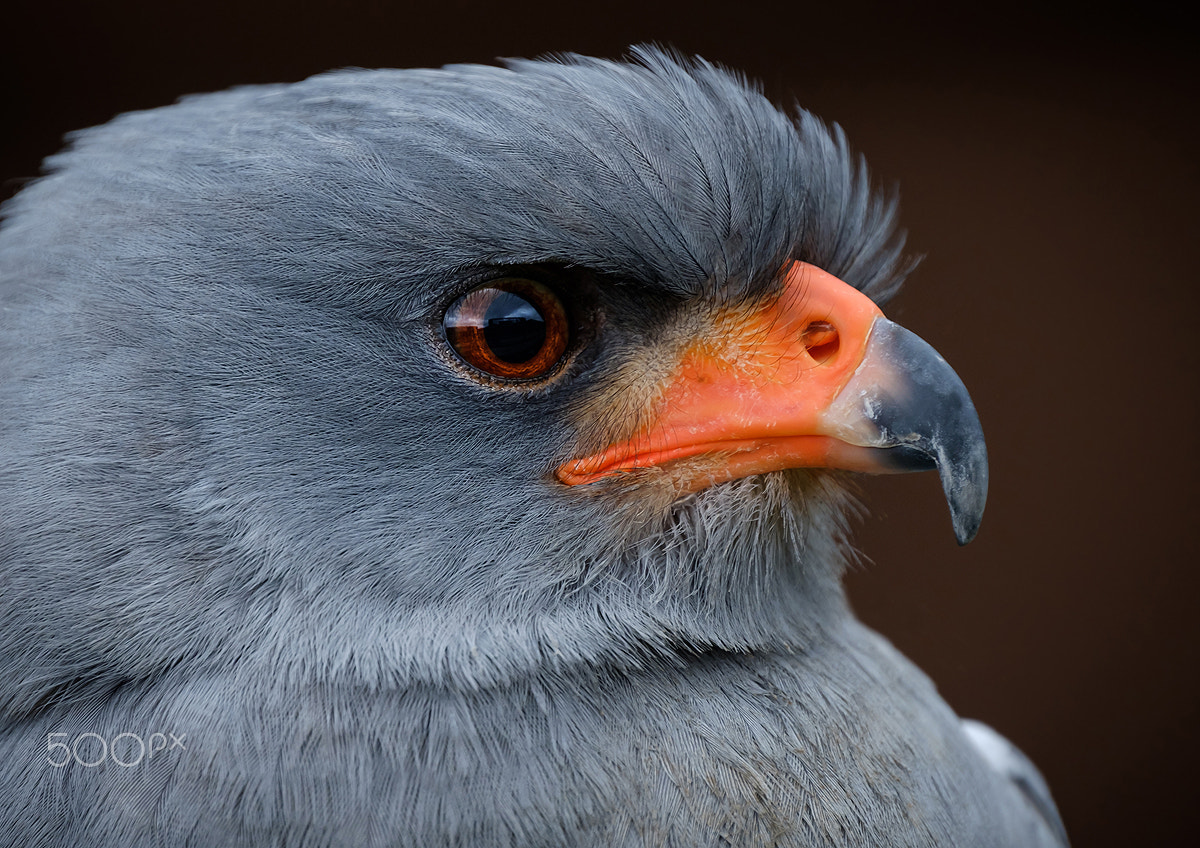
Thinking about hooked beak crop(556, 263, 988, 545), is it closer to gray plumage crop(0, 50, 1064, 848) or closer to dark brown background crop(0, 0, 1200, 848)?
gray plumage crop(0, 50, 1064, 848)

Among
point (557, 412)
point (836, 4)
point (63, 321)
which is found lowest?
point (63, 321)

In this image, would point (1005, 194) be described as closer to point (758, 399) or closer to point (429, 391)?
point (758, 399)

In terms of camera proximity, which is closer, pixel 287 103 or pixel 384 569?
pixel 384 569

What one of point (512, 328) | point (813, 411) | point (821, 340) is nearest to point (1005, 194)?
point (821, 340)

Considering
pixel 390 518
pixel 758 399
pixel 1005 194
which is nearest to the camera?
pixel 390 518

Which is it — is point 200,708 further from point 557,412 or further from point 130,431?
point 557,412

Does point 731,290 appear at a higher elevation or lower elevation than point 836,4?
lower

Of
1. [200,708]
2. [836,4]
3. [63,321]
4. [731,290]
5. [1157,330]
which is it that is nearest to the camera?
[200,708]

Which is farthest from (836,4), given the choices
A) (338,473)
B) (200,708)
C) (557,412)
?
(200,708)
